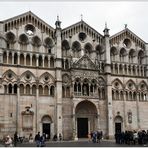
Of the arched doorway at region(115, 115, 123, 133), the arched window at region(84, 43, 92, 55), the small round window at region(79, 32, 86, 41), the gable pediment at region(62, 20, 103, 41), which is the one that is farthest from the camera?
the arched window at region(84, 43, 92, 55)

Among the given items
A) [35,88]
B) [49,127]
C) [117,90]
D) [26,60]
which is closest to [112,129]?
[117,90]

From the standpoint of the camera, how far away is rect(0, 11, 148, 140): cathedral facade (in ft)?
149

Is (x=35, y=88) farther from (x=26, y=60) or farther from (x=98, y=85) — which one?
(x=98, y=85)

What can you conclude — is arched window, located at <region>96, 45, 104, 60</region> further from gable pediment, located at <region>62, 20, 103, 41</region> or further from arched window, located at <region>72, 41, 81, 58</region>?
arched window, located at <region>72, 41, 81, 58</region>

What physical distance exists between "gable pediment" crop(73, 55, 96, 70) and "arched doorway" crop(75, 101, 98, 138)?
565 centimetres

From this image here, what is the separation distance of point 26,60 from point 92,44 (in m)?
12.0

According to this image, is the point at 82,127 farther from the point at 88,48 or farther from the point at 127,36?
the point at 127,36

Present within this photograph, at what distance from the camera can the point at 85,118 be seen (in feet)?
163

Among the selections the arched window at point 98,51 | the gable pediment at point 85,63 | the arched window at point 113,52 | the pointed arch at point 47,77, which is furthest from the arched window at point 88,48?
the pointed arch at point 47,77

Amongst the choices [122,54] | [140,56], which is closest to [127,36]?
[122,54]

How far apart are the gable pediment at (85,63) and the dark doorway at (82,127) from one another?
328 inches

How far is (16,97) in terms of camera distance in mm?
45031

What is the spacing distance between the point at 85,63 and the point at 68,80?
390 centimetres

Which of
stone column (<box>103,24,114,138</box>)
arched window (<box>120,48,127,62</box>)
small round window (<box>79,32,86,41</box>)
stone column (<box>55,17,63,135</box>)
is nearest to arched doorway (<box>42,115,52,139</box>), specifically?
stone column (<box>55,17,63,135</box>)
